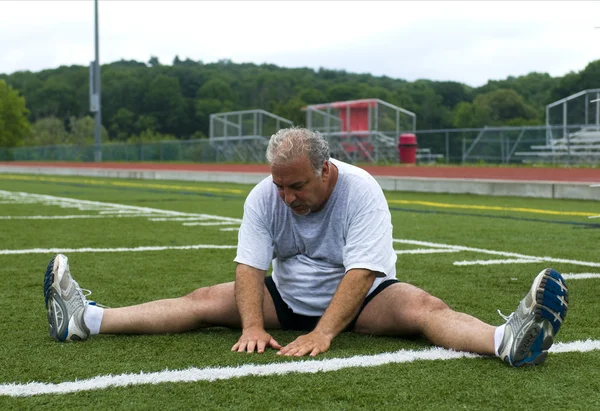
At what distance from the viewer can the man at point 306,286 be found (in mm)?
3908

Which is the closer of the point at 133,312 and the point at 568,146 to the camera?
the point at 133,312

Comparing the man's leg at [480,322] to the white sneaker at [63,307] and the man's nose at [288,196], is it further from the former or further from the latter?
the white sneaker at [63,307]

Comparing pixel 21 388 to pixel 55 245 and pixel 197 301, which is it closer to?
pixel 197 301

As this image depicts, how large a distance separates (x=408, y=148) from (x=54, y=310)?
22813mm

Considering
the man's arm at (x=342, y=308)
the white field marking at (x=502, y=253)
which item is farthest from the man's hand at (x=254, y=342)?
the white field marking at (x=502, y=253)

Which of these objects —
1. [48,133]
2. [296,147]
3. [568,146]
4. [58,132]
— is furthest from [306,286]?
[58,132]

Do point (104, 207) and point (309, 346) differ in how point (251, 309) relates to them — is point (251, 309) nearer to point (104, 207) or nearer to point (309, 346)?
point (309, 346)

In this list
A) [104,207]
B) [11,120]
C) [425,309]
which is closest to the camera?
[425,309]

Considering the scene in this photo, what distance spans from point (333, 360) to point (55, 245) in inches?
219

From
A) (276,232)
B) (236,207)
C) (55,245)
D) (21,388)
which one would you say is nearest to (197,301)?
(276,232)

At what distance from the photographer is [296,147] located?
3848 millimetres

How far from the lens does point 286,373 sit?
140 inches

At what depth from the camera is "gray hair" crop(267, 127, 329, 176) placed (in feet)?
12.6

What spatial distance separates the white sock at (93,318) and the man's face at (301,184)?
1054 mm
